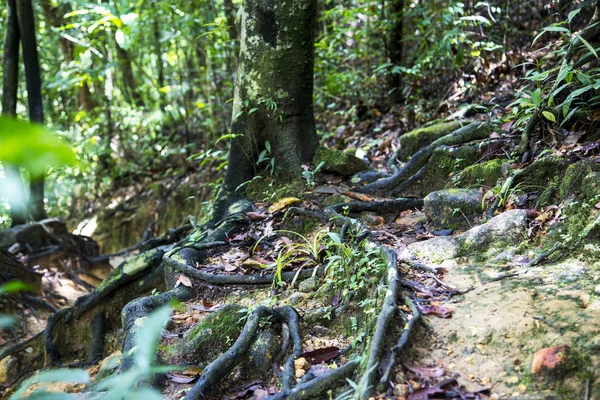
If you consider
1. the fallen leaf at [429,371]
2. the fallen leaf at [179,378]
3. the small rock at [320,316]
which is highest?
the fallen leaf at [429,371]

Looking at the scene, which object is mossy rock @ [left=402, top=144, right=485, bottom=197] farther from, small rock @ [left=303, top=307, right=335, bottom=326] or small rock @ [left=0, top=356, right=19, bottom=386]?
small rock @ [left=0, top=356, right=19, bottom=386]

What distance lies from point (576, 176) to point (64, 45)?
12030 mm

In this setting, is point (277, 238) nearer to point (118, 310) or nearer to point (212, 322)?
point (212, 322)

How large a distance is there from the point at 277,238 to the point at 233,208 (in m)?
0.73

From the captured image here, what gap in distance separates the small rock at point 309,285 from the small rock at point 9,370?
3440mm

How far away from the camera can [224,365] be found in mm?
2652

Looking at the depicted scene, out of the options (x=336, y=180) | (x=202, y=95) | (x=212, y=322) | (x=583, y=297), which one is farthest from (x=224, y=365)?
(x=202, y=95)

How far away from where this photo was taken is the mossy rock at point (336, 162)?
4984 millimetres

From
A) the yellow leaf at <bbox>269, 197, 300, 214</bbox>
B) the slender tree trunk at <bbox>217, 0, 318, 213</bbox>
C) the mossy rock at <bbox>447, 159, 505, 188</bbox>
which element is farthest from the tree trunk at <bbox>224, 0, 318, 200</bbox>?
the mossy rock at <bbox>447, 159, 505, 188</bbox>

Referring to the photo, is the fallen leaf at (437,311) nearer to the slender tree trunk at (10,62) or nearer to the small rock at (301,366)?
the small rock at (301,366)

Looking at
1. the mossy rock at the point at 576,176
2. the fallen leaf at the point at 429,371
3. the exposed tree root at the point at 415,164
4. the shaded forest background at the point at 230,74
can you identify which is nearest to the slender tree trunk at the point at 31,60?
the shaded forest background at the point at 230,74

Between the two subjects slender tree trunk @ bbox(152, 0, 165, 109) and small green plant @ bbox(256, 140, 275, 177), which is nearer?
small green plant @ bbox(256, 140, 275, 177)

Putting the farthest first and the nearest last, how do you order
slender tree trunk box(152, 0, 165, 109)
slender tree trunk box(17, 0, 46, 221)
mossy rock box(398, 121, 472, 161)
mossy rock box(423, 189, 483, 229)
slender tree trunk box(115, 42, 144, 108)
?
slender tree trunk box(115, 42, 144, 108) → slender tree trunk box(152, 0, 165, 109) → slender tree trunk box(17, 0, 46, 221) → mossy rock box(398, 121, 472, 161) → mossy rock box(423, 189, 483, 229)

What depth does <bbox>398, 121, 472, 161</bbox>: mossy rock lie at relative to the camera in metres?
5.46
